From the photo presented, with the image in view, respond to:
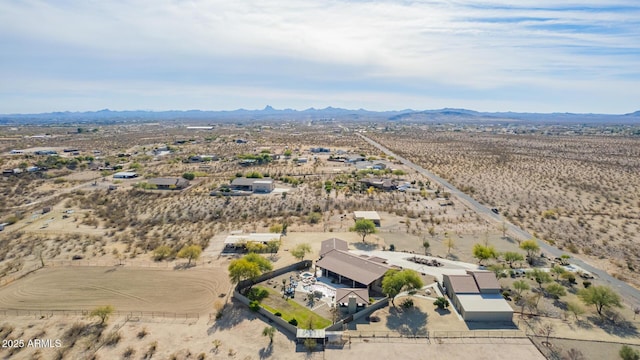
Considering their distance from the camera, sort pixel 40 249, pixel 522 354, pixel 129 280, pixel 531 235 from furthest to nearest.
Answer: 1. pixel 531 235
2. pixel 40 249
3. pixel 129 280
4. pixel 522 354

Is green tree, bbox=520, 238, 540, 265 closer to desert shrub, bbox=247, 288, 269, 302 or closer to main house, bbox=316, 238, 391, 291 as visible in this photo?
main house, bbox=316, 238, 391, 291

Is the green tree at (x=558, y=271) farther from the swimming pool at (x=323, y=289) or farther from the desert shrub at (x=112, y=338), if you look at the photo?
the desert shrub at (x=112, y=338)

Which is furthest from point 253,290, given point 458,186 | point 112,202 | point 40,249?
point 458,186

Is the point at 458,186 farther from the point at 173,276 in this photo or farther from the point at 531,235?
the point at 173,276

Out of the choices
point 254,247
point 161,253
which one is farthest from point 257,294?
point 161,253

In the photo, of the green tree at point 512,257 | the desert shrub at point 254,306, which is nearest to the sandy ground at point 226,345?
the desert shrub at point 254,306
